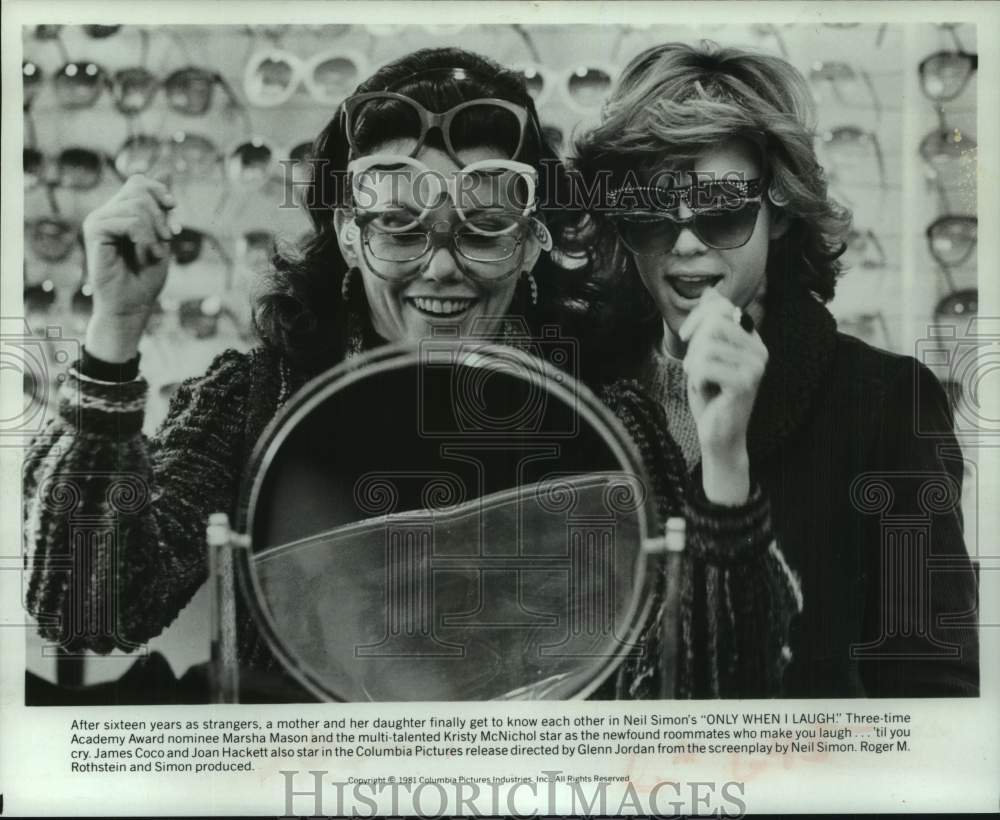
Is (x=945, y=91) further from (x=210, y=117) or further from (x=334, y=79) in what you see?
(x=210, y=117)

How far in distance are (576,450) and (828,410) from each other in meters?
0.87

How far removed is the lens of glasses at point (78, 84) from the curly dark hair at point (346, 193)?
30.3 inches

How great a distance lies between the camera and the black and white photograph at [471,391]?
13.1ft

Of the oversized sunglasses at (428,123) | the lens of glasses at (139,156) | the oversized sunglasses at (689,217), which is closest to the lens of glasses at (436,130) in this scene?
the oversized sunglasses at (428,123)

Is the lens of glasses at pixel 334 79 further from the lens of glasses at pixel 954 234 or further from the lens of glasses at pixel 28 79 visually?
the lens of glasses at pixel 954 234

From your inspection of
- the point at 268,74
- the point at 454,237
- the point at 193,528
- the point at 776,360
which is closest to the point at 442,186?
the point at 454,237

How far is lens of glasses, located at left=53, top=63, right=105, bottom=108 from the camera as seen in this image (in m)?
4.04

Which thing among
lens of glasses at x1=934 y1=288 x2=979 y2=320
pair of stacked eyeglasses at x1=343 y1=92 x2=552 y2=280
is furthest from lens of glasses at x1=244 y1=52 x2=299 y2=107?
lens of glasses at x1=934 y1=288 x2=979 y2=320

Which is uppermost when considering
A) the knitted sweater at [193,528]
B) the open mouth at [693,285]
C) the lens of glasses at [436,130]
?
the lens of glasses at [436,130]

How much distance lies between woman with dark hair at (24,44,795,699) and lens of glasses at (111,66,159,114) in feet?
0.83

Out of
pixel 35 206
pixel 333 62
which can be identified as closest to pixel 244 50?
pixel 333 62

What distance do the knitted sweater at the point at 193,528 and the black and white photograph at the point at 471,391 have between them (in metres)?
0.01

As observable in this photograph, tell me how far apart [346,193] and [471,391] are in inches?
31.2

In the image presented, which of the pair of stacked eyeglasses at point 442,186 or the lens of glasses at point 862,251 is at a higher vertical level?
the pair of stacked eyeglasses at point 442,186
